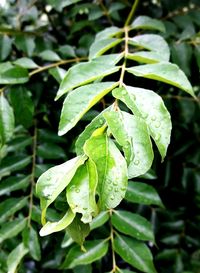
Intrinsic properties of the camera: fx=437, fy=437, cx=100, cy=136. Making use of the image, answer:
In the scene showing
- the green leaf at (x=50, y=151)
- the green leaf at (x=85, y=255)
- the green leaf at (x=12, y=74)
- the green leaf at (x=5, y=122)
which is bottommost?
the green leaf at (x=85, y=255)

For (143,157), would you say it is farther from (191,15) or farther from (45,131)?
(191,15)

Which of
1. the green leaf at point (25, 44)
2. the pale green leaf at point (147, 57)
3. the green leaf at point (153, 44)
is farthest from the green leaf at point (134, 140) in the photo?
the green leaf at point (25, 44)

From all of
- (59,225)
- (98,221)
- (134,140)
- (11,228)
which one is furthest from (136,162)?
(11,228)

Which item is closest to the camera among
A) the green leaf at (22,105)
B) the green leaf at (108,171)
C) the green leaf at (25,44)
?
the green leaf at (108,171)

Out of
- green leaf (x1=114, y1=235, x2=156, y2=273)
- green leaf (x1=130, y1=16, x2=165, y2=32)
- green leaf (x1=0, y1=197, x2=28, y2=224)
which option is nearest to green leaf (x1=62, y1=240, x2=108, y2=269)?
green leaf (x1=114, y1=235, x2=156, y2=273)

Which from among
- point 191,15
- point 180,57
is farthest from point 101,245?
point 191,15

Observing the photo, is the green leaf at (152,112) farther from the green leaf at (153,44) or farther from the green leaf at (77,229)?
the green leaf at (153,44)

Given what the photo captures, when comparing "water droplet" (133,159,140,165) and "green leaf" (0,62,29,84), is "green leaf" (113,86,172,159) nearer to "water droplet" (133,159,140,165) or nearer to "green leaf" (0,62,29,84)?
"water droplet" (133,159,140,165)
